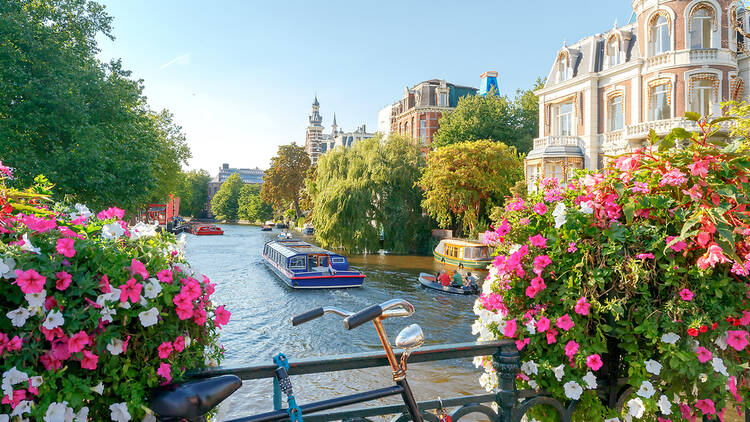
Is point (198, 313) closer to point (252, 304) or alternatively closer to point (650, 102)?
point (252, 304)

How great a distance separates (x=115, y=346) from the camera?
6.62 feet

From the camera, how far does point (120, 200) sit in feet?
61.1

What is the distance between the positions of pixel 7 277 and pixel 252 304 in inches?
820

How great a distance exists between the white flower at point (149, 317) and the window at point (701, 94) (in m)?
28.5

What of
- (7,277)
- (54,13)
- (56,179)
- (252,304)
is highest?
(54,13)

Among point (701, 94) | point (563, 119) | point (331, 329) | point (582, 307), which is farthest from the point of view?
point (563, 119)

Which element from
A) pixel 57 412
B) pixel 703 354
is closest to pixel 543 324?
pixel 703 354

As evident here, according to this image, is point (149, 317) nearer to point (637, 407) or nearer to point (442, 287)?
point (637, 407)

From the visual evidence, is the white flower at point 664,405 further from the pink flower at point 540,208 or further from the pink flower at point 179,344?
the pink flower at point 179,344

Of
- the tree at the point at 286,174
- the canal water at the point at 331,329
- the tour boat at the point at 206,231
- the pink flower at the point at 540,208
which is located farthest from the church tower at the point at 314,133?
the pink flower at the point at 540,208

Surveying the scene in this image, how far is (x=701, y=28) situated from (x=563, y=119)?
897 cm

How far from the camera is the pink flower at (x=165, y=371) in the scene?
212cm

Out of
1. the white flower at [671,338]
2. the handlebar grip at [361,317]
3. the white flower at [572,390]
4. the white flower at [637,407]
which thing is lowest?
the white flower at [637,407]

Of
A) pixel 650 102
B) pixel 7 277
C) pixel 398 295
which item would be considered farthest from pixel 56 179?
pixel 650 102
